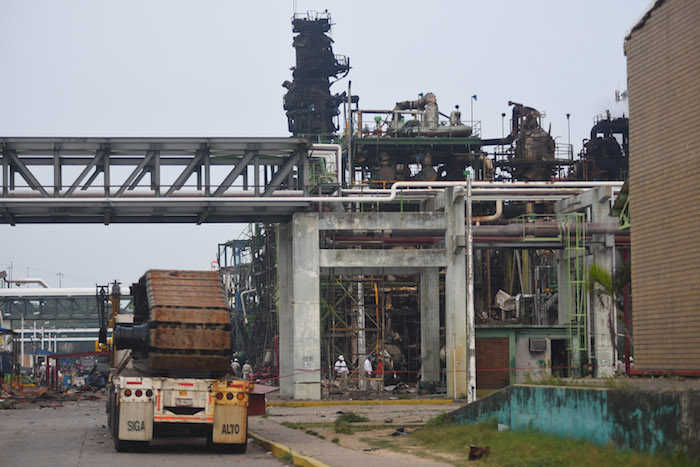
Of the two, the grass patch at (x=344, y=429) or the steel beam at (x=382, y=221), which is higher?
the steel beam at (x=382, y=221)

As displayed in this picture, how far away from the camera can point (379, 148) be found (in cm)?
5838

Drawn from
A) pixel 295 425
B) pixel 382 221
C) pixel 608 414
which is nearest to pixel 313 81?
pixel 382 221

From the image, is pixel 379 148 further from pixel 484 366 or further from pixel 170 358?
pixel 170 358

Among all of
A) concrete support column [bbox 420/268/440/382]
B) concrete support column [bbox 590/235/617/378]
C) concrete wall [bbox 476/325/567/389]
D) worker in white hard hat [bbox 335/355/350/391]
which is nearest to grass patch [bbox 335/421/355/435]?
concrete wall [bbox 476/325/567/389]

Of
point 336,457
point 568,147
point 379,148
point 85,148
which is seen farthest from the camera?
point 568,147

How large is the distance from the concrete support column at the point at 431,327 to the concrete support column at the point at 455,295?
5.07 metres

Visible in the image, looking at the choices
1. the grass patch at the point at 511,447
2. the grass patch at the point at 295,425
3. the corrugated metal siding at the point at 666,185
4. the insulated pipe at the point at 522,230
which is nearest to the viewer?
the grass patch at the point at 511,447

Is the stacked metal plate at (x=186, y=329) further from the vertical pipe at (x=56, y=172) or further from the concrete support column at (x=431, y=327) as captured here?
the concrete support column at (x=431, y=327)

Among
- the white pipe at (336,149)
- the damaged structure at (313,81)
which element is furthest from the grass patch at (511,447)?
the damaged structure at (313,81)

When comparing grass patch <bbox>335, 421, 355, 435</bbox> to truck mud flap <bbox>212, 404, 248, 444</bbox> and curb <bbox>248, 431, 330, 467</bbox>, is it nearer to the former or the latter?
curb <bbox>248, 431, 330, 467</bbox>

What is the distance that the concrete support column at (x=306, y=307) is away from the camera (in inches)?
1443

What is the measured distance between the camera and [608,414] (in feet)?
43.3

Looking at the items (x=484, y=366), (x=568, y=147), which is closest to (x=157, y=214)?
(x=484, y=366)

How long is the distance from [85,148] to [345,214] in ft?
32.8
